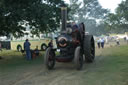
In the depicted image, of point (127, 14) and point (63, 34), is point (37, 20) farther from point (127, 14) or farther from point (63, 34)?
point (127, 14)

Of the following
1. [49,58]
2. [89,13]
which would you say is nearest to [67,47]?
[49,58]

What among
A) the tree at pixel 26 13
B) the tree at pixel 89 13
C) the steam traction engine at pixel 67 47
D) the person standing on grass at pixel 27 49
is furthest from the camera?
the tree at pixel 89 13

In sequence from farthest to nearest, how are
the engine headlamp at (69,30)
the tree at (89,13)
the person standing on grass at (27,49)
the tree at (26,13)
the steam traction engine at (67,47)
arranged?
1. the tree at (89,13)
2. the person standing on grass at (27,49)
3. the tree at (26,13)
4. the engine headlamp at (69,30)
5. the steam traction engine at (67,47)

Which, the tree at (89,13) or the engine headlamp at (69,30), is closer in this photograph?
the engine headlamp at (69,30)

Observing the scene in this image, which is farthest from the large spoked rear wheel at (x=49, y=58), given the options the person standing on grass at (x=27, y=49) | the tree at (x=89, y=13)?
the tree at (x=89, y=13)

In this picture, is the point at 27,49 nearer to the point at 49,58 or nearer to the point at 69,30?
the point at 49,58

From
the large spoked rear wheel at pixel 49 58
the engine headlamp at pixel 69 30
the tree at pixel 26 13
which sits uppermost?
the tree at pixel 26 13

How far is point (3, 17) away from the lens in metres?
9.76

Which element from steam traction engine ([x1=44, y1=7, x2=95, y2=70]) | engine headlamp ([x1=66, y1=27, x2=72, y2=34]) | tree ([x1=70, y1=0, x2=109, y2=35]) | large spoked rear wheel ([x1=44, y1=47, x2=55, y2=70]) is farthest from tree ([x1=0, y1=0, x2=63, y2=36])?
tree ([x1=70, y1=0, x2=109, y2=35])

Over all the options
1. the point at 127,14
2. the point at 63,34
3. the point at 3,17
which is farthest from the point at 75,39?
the point at 127,14

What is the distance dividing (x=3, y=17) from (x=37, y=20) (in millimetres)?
2138

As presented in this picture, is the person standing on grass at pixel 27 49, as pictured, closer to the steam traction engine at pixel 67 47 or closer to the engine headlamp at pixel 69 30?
Result: the steam traction engine at pixel 67 47

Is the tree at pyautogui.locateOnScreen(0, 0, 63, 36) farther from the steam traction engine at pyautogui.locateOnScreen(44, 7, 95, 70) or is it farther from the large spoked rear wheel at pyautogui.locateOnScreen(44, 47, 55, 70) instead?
the large spoked rear wheel at pyautogui.locateOnScreen(44, 47, 55, 70)

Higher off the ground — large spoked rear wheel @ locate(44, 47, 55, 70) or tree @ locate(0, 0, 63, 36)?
tree @ locate(0, 0, 63, 36)
